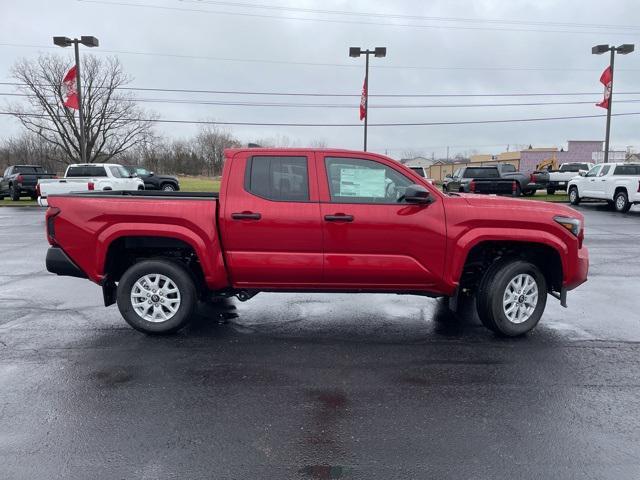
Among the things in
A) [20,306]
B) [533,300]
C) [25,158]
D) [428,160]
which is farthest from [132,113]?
[428,160]

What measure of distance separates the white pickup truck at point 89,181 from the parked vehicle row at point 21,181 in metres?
6.67

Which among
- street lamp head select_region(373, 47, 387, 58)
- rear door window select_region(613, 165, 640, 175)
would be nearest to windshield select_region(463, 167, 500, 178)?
rear door window select_region(613, 165, 640, 175)

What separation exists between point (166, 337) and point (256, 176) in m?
1.94

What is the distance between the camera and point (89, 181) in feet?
62.2

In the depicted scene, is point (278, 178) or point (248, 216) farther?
point (278, 178)

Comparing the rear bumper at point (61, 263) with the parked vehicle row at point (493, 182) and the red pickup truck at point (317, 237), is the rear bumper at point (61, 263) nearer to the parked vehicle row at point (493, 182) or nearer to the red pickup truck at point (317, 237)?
the red pickup truck at point (317, 237)

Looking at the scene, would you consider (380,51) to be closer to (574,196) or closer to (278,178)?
(574,196)

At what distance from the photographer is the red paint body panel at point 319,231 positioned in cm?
488

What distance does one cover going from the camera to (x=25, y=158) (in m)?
63.2

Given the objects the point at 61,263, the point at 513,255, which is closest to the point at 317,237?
the point at 513,255

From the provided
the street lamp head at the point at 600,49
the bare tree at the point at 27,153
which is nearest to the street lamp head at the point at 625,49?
the street lamp head at the point at 600,49

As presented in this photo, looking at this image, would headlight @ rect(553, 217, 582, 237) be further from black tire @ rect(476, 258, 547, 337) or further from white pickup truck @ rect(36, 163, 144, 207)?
white pickup truck @ rect(36, 163, 144, 207)

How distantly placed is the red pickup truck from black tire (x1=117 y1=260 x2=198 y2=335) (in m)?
0.01

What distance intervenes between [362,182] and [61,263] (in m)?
3.25
